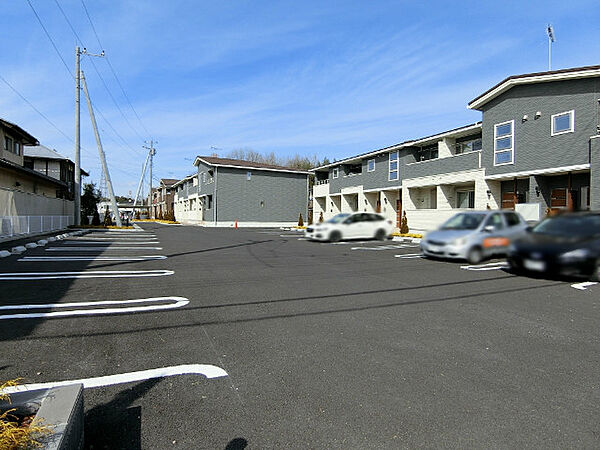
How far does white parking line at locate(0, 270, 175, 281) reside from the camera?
13.4 metres

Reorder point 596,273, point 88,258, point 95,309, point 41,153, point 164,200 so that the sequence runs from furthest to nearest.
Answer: point 164,200, point 41,153, point 88,258, point 95,309, point 596,273

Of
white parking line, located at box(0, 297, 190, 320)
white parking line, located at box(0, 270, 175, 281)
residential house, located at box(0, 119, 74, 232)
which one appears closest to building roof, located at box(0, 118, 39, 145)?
residential house, located at box(0, 119, 74, 232)

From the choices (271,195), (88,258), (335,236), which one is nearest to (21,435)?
(271,195)

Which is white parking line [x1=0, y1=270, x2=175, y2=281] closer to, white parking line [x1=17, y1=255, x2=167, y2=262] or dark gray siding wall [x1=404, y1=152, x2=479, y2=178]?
white parking line [x1=17, y1=255, x2=167, y2=262]

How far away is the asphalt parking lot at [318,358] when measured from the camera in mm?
5371

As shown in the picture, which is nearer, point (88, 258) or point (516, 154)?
point (516, 154)

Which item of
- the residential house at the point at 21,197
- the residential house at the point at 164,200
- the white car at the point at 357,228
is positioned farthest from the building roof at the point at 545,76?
the residential house at the point at 164,200

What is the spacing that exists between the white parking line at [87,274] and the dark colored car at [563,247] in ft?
49.7

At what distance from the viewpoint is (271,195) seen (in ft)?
13.5

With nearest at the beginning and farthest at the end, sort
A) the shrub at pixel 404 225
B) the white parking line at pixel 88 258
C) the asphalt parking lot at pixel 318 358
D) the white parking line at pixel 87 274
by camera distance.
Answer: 1. the shrub at pixel 404 225
2. the asphalt parking lot at pixel 318 358
3. the white parking line at pixel 87 274
4. the white parking line at pixel 88 258

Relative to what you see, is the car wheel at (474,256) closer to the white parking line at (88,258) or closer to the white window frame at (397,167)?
the white window frame at (397,167)

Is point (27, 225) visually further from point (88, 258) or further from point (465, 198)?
point (465, 198)

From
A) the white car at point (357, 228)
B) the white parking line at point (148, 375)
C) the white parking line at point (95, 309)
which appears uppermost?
the white car at point (357, 228)

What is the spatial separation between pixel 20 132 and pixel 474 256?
42976mm
